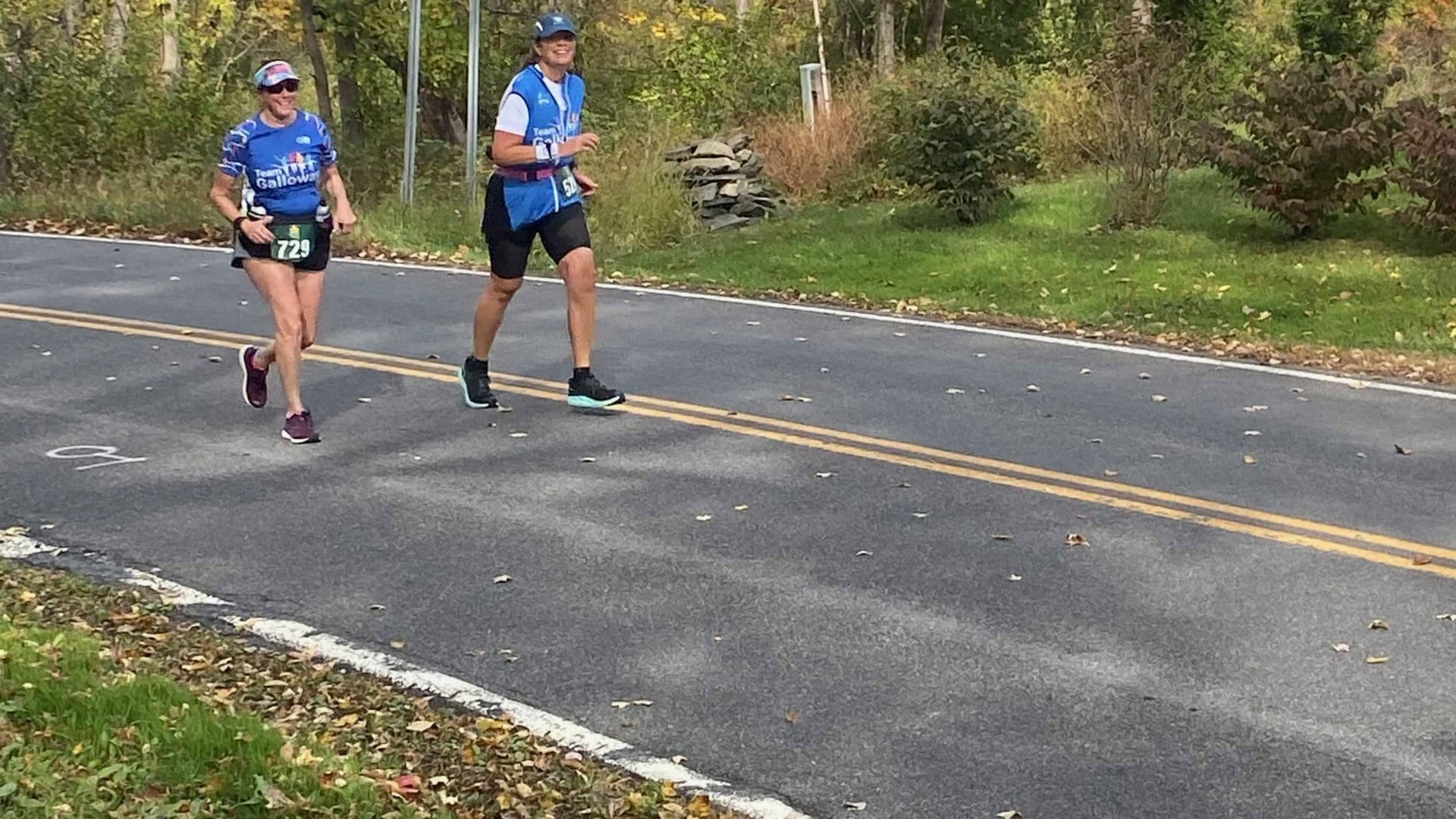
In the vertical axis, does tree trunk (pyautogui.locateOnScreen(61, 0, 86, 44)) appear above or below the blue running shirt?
above

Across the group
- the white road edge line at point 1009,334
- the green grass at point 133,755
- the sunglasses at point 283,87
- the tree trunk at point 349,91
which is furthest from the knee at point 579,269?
the tree trunk at point 349,91

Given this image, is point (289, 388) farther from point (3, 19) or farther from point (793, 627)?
point (3, 19)

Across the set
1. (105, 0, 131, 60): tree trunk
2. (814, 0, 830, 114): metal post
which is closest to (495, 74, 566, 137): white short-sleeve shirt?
(814, 0, 830, 114): metal post

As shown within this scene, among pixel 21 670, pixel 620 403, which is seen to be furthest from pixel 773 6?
pixel 21 670

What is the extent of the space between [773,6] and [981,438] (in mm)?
21635

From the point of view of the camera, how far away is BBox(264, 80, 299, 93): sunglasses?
7.58m

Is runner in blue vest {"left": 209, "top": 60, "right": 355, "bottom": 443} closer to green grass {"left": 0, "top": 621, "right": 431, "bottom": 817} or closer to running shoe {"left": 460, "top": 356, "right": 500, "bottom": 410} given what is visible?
running shoe {"left": 460, "top": 356, "right": 500, "bottom": 410}

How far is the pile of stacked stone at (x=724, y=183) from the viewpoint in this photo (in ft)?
56.9

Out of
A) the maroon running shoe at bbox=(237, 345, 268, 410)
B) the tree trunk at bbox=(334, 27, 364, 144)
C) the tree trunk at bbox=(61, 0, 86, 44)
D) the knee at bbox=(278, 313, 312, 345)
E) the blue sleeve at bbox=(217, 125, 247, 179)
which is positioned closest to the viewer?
the blue sleeve at bbox=(217, 125, 247, 179)

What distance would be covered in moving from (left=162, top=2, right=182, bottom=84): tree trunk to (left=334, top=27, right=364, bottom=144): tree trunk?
8.28 m

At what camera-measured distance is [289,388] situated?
7910mm

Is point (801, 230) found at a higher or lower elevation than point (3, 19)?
lower

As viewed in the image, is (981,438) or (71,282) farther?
(71,282)

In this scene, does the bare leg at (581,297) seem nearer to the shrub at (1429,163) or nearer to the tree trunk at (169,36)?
the shrub at (1429,163)
